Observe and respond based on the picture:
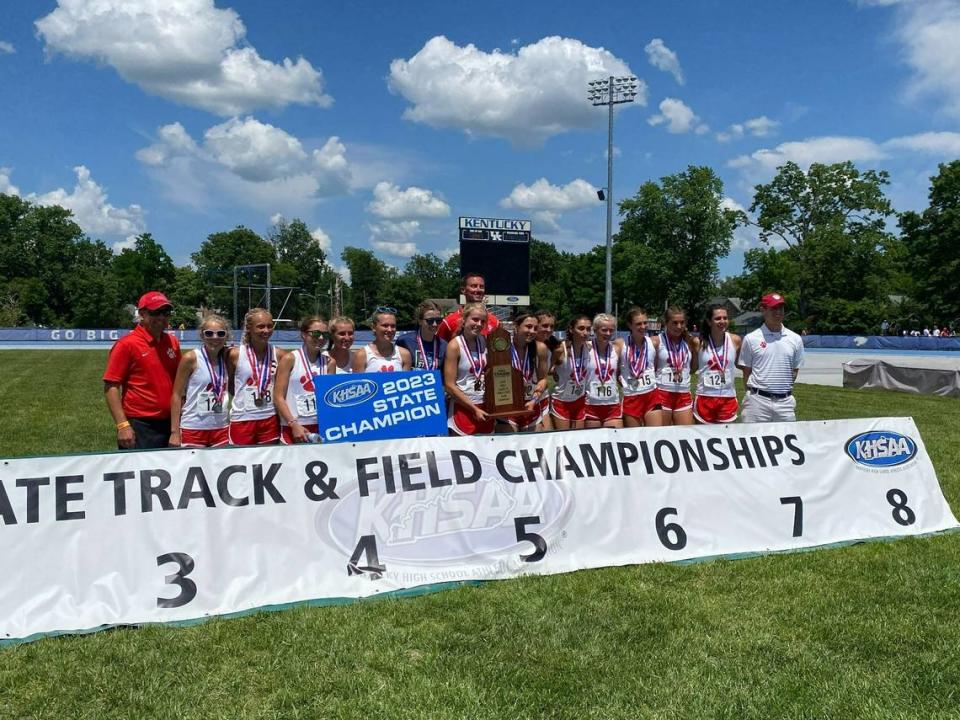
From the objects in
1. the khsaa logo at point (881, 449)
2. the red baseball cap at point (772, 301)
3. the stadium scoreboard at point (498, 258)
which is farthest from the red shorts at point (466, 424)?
the stadium scoreboard at point (498, 258)

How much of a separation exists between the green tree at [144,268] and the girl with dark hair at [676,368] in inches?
3690

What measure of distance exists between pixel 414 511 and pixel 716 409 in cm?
320

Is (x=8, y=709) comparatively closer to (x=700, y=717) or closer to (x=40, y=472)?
(x=40, y=472)

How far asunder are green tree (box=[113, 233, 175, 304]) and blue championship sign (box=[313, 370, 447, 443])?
307ft

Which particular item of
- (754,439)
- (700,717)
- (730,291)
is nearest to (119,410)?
(700,717)

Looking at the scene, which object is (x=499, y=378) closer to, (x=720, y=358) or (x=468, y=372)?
(x=468, y=372)

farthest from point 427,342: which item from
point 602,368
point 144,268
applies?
point 144,268

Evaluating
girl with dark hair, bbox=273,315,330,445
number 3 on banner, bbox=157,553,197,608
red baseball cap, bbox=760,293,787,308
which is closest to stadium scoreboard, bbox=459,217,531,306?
red baseball cap, bbox=760,293,787,308

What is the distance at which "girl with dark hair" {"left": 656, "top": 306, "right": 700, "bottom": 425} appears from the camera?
6.76 meters

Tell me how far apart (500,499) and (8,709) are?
296cm

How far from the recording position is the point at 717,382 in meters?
6.69

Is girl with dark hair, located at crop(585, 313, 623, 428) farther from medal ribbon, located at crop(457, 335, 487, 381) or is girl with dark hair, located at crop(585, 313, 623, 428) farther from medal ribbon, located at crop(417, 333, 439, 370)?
medal ribbon, located at crop(417, 333, 439, 370)

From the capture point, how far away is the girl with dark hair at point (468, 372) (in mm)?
5895

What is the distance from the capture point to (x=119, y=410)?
17.0 feet
